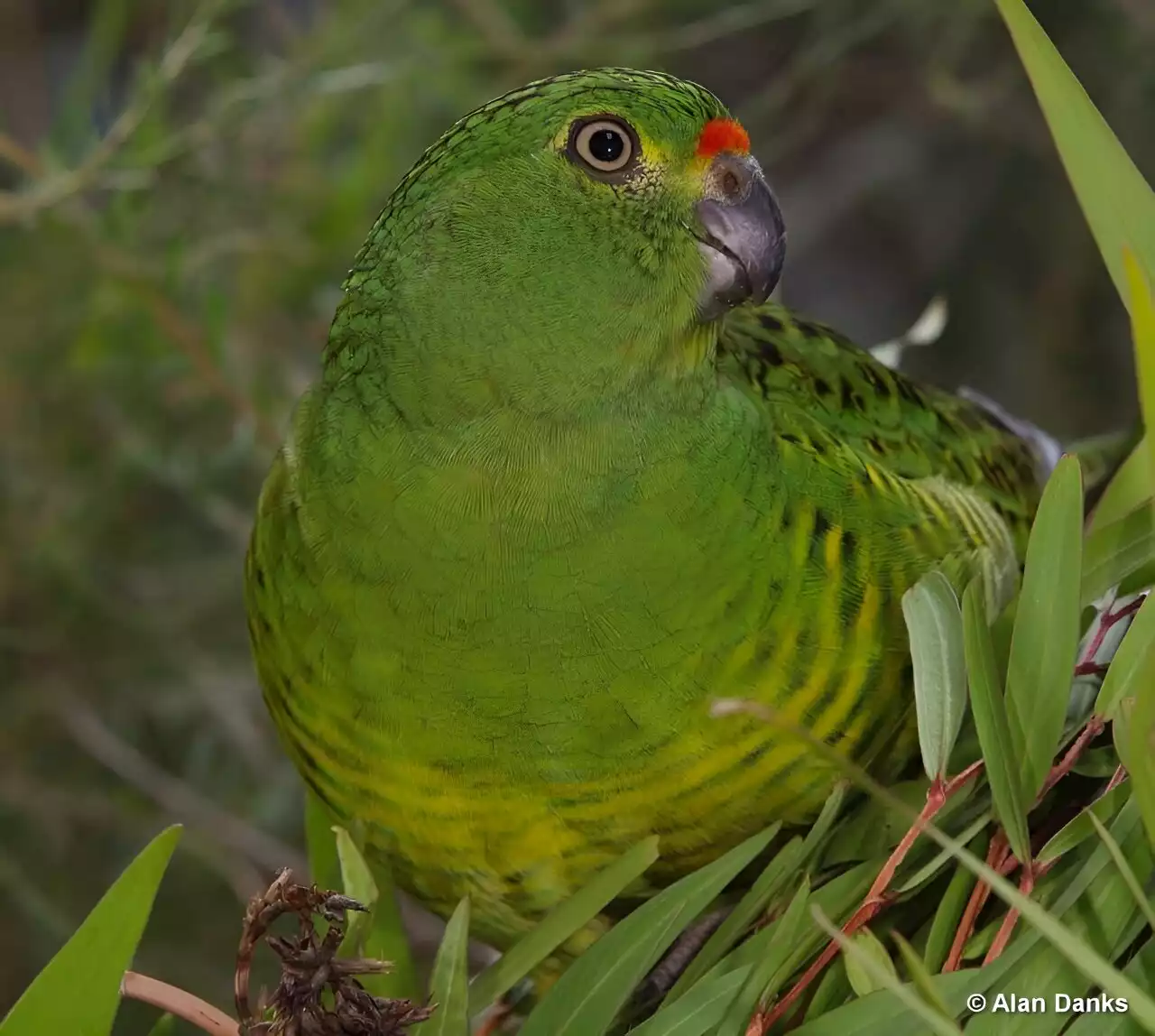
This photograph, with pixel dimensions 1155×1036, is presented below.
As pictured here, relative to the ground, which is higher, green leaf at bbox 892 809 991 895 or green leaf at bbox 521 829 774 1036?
green leaf at bbox 892 809 991 895

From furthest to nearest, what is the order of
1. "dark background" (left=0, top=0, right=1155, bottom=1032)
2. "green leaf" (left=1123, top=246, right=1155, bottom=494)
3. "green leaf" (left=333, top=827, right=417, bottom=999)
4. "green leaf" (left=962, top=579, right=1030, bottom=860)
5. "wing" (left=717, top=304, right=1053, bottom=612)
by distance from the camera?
"dark background" (left=0, top=0, right=1155, bottom=1032) < "wing" (left=717, top=304, right=1053, bottom=612) < "green leaf" (left=333, top=827, right=417, bottom=999) < "green leaf" (left=962, top=579, right=1030, bottom=860) < "green leaf" (left=1123, top=246, right=1155, bottom=494)

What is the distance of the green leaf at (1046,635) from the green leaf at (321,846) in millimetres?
409

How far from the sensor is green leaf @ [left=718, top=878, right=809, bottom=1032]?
1.95 ft

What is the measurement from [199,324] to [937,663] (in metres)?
0.99

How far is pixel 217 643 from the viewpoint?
1.66 metres

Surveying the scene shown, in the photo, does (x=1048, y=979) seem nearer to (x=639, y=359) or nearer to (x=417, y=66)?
(x=639, y=359)

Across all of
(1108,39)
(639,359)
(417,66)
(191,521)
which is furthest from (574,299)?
(1108,39)

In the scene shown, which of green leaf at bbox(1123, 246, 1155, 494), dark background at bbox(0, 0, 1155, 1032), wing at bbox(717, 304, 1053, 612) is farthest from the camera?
dark background at bbox(0, 0, 1155, 1032)

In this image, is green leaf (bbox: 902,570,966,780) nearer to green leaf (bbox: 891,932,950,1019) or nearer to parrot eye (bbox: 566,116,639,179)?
green leaf (bbox: 891,932,950,1019)

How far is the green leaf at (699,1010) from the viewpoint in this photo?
24.3 inches

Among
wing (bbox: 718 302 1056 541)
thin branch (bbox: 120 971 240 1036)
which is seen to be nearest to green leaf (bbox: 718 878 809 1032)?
thin branch (bbox: 120 971 240 1036)

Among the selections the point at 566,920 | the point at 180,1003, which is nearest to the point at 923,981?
the point at 566,920

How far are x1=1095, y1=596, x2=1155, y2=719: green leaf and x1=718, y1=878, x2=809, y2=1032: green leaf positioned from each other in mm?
158

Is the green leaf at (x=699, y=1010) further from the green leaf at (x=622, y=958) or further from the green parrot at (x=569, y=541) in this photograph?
the green parrot at (x=569, y=541)
